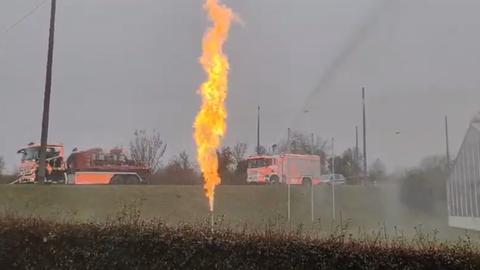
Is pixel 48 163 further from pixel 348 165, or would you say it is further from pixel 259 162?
pixel 348 165

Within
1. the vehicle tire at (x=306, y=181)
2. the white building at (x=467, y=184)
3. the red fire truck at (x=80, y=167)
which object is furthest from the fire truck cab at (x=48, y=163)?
the white building at (x=467, y=184)

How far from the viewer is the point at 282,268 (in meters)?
9.94

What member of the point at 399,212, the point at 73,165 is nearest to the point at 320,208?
the point at 399,212

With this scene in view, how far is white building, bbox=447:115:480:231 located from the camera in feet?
93.9

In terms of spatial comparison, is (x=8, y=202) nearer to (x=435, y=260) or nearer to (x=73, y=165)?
(x=73, y=165)

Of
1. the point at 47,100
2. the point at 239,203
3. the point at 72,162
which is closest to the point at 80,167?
the point at 72,162

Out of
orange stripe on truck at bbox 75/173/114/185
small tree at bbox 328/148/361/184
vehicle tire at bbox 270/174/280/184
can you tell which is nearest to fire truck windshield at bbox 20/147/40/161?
orange stripe on truck at bbox 75/173/114/185

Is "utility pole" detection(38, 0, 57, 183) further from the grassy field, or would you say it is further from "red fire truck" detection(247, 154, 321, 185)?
"red fire truck" detection(247, 154, 321, 185)

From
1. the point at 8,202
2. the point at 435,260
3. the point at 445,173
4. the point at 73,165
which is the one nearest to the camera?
the point at 435,260

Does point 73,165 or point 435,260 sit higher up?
point 73,165

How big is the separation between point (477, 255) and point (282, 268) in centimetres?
353

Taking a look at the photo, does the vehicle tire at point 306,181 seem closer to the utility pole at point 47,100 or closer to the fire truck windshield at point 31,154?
the utility pole at point 47,100

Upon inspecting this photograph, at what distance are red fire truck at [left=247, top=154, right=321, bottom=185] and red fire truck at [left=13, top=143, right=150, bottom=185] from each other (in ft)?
31.6

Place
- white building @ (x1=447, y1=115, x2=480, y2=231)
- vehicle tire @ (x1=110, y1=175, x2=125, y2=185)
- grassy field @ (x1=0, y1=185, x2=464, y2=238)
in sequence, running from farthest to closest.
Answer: vehicle tire @ (x1=110, y1=175, x2=125, y2=185) < white building @ (x1=447, y1=115, x2=480, y2=231) < grassy field @ (x1=0, y1=185, x2=464, y2=238)
